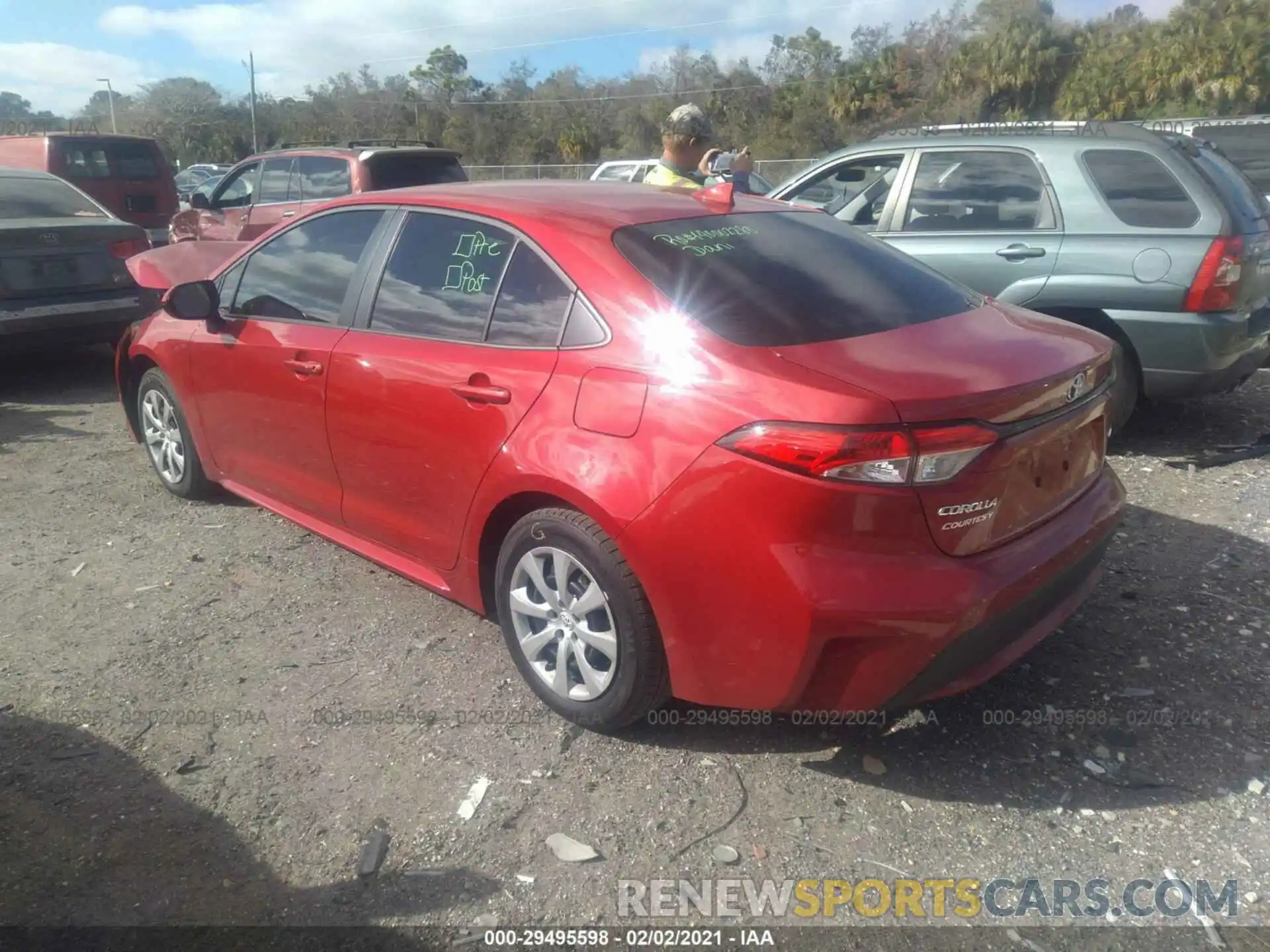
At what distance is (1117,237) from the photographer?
5.40 meters

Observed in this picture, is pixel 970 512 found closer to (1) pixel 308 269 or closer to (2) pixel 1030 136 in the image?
(1) pixel 308 269

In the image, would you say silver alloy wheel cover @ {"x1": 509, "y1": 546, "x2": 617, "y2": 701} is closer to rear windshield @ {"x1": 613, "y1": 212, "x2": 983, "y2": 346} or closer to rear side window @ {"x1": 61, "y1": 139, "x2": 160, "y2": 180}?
rear windshield @ {"x1": 613, "y1": 212, "x2": 983, "y2": 346}

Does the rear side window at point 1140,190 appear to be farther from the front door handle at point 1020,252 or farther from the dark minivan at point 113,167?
the dark minivan at point 113,167

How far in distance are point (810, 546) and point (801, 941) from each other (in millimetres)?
945

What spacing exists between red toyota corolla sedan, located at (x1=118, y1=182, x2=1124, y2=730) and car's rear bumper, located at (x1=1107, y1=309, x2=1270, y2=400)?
231 cm

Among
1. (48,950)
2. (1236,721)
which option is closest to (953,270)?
(1236,721)

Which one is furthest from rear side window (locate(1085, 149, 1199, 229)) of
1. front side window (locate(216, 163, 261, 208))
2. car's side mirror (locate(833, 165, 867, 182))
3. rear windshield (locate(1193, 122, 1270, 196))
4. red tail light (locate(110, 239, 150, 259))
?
front side window (locate(216, 163, 261, 208))

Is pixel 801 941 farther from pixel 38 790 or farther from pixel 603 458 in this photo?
pixel 38 790

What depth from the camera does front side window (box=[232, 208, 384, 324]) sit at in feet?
12.7

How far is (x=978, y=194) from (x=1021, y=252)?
53cm

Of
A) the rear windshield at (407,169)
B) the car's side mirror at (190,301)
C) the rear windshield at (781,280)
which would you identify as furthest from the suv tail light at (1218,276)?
the rear windshield at (407,169)

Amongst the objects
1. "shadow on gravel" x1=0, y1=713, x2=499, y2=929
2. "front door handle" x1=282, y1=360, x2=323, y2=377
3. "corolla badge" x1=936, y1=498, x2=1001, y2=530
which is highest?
"front door handle" x1=282, y1=360, x2=323, y2=377

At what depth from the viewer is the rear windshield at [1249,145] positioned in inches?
372

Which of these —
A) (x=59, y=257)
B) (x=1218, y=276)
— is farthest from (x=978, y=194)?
(x=59, y=257)
